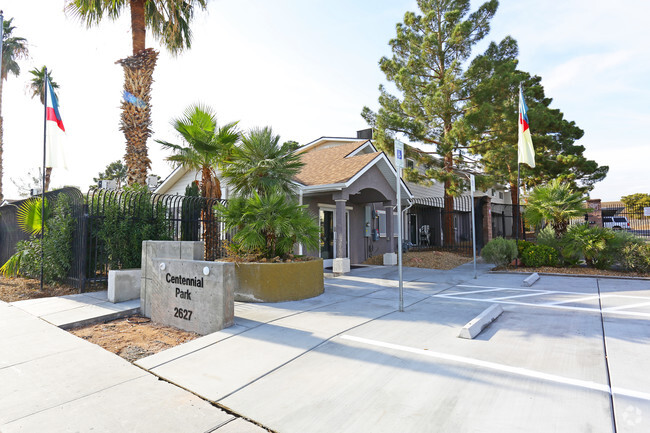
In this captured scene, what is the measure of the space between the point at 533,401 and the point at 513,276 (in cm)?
A: 854

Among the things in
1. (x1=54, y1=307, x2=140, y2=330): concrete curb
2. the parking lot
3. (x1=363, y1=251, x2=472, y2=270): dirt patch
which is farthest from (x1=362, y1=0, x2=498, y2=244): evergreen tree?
(x1=54, y1=307, x2=140, y2=330): concrete curb

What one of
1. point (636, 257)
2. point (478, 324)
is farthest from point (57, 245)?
point (636, 257)

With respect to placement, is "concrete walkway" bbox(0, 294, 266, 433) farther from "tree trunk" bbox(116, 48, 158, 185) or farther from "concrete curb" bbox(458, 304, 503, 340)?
"tree trunk" bbox(116, 48, 158, 185)

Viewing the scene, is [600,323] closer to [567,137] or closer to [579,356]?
[579,356]

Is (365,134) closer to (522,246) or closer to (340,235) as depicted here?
(340,235)

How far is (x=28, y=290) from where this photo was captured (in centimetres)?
818

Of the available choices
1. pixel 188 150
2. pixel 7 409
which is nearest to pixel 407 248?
pixel 188 150

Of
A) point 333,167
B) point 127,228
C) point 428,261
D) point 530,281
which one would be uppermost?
point 333,167

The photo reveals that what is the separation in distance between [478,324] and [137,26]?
12681 millimetres

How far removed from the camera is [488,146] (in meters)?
18.0

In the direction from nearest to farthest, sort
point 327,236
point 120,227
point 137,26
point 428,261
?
point 120,227 → point 137,26 → point 428,261 → point 327,236

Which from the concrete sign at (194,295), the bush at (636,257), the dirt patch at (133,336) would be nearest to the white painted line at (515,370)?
the concrete sign at (194,295)

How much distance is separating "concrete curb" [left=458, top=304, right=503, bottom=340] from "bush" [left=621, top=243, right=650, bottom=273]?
710cm

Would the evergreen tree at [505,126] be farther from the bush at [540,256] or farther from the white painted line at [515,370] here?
the white painted line at [515,370]
